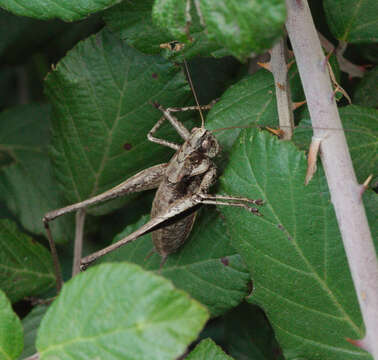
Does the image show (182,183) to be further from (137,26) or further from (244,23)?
(244,23)

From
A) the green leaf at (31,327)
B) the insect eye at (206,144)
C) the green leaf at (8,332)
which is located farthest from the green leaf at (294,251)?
the green leaf at (31,327)

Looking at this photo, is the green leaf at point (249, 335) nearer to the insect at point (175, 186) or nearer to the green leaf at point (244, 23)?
the insect at point (175, 186)

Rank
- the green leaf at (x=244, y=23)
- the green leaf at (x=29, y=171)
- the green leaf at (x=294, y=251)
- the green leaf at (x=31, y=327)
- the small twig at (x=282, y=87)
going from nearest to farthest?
the green leaf at (x=244, y=23) → the green leaf at (x=294, y=251) → the small twig at (x=282, y=87) → the green leaf at (x=31, y=327) → the green leaf at (x=29, y=171)

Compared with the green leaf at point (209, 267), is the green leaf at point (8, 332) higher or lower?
higher

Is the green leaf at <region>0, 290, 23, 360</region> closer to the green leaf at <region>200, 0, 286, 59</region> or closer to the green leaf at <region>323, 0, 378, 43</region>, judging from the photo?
the green leaf at <region>200, 0, 286, 59</region>

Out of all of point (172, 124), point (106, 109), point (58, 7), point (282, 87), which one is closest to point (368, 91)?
point (282, 87)

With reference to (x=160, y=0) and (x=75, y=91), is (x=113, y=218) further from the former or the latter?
(x=160, y=0)
